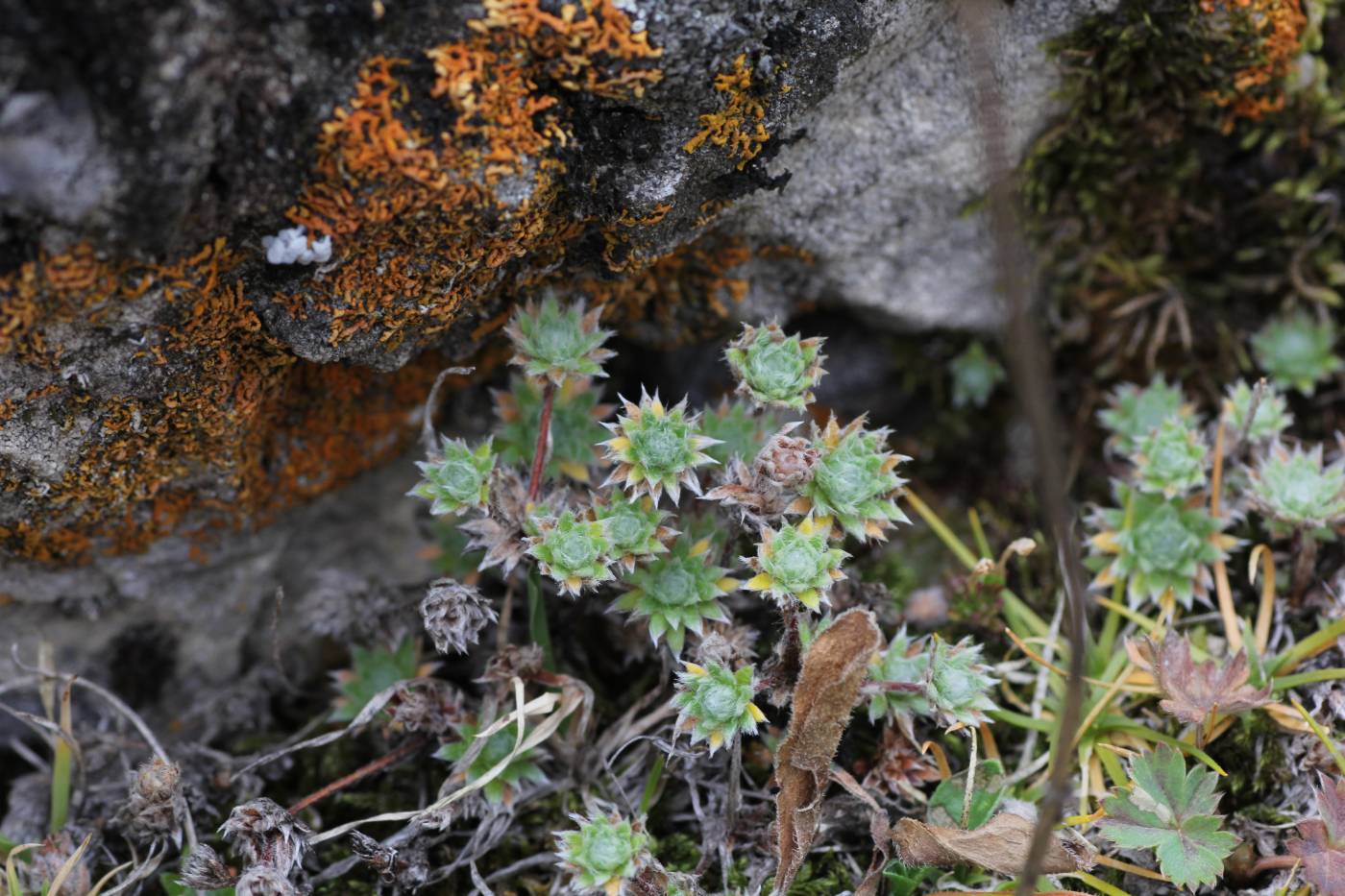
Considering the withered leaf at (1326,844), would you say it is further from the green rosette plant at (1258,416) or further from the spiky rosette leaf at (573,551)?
the spiky rosette leaf at (573,551)

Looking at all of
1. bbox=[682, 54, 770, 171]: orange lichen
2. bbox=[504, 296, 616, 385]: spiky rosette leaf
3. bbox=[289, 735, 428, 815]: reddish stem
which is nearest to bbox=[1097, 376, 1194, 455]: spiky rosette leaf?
bbox=[682, 54, 770, 171]: orange lichen

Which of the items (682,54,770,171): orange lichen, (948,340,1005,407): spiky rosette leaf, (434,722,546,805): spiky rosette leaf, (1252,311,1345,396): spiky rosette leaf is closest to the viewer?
(682,54,770,171): orange lichen

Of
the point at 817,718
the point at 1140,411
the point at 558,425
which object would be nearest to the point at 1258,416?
the point at 1140,411

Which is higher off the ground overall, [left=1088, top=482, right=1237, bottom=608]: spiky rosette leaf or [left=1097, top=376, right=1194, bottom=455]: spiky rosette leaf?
[left=1097, top=376, right=1194, bottom=455]: spiky rosette leaf

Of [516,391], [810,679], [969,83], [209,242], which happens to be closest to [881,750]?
[810,679]

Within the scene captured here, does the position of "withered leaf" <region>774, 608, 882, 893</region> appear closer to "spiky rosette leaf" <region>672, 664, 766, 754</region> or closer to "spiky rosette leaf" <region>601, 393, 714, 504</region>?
"spiky rosette leaf" <region>672, 664, 766, 754</region>

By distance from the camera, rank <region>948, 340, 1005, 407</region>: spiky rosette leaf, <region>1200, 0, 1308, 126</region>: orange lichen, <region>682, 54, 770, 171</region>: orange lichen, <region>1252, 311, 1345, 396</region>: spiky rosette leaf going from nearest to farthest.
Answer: <region>682, 54, 770, 171</region>: orange lichen, <region>1200, 0, 1308, 126</region>: orange lichen, <region>1252, 311, 1345, 396</region>: spiky rosette leaf, <region>948, 340, 1005, 407</region>: spiky rosette leaf
